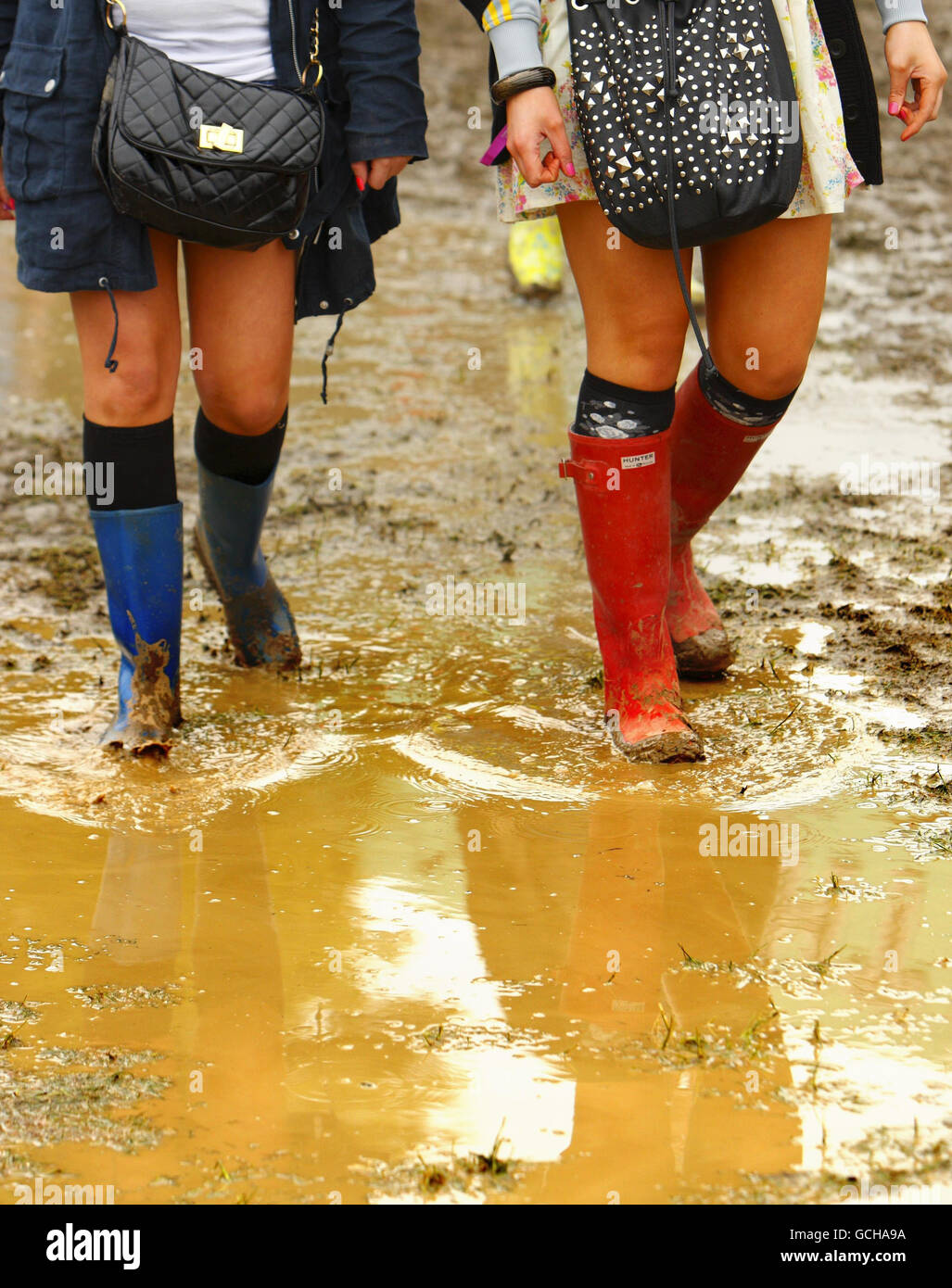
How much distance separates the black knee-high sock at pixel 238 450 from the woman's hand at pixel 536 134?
2.50ft

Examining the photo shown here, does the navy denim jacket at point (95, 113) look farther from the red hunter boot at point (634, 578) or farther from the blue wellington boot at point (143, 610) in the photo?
the red hunter boot at point (634, 578)

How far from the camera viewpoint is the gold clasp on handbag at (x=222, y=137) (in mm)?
2395

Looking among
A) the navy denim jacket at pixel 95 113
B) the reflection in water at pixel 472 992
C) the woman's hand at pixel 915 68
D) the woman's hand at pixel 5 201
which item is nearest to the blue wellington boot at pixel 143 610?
the reflection in water at pixel 472 992

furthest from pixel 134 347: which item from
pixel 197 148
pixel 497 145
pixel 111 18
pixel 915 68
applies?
pixel 915 68

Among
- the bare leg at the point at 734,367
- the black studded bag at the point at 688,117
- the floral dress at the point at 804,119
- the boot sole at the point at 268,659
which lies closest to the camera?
the black studded bag at the point at 688,117

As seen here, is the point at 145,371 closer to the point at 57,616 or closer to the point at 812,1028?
the point at 57,616

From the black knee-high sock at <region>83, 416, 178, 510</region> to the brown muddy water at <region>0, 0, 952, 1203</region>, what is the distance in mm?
443

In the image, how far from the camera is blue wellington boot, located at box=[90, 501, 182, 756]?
2.67 metres

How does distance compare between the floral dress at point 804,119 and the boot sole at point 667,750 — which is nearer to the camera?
the floral dress at point 804,119

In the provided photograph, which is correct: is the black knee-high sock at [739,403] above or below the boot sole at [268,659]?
above

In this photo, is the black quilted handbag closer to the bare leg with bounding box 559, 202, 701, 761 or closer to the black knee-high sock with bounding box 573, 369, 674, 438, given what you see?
the bare leg with bounding box 559, 202, 701, 761

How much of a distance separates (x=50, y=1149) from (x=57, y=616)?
1987 millimetres

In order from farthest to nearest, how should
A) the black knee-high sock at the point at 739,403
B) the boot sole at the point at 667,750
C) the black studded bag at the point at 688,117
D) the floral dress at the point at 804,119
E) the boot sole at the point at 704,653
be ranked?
the boot sole at the point at 704,653 < the black knee-high sock at the point at 739,403 < the boot sole at the point at 667,750 < the floral dress at the point at 804,119 < the black studded bag at the point at 688,117
